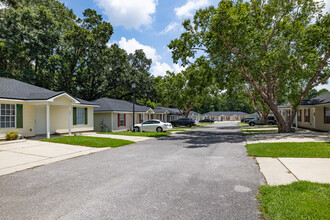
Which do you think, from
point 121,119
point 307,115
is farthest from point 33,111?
point 307,115

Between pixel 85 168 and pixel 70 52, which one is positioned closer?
pixel 85 168

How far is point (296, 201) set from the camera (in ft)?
13.7

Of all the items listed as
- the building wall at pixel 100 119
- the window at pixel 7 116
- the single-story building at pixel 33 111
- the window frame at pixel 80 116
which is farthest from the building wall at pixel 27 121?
the building wall at pixel 100 119

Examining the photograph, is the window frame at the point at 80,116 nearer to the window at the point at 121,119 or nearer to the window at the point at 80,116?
the window at the point at 80,116

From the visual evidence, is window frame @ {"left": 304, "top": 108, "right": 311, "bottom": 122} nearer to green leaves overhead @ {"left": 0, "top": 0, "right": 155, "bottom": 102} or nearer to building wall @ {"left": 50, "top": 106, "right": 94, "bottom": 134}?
green leaves overhead @ {"left": 0, "top": 0, "right": 155, "bottom": 102}

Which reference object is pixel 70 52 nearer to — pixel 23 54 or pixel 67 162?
pixel 23 54

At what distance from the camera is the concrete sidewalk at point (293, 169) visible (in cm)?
579

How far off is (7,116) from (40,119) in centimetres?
275

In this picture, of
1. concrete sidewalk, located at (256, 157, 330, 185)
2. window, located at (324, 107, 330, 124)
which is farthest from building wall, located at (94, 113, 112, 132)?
window, located at (324, 107, 330, 124)

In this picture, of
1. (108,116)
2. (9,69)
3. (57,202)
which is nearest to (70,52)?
(9,69)

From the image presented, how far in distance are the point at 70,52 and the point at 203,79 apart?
1901 cm

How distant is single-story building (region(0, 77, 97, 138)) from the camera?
14703 mm

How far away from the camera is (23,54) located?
26.5 metres

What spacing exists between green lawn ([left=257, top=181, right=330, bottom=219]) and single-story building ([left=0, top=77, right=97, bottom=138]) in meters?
15.8
